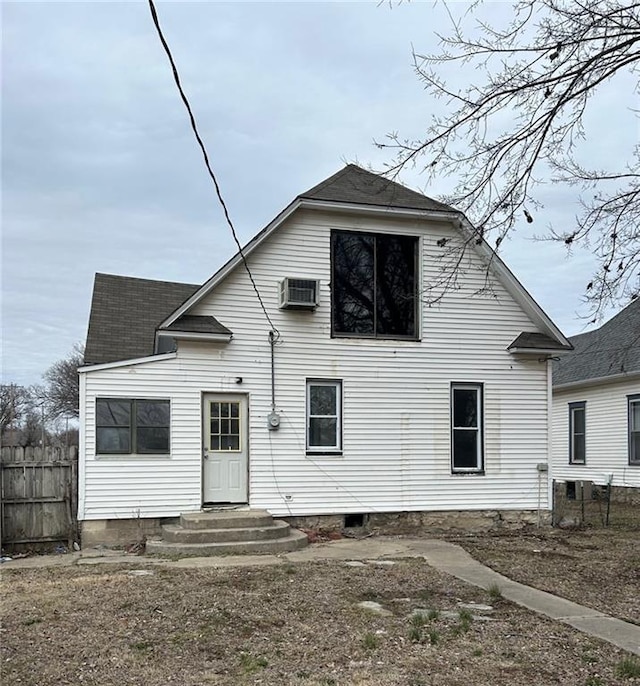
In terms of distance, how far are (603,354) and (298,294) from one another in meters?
12.6

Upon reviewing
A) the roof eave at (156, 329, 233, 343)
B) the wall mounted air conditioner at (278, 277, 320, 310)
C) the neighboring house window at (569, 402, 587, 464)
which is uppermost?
the wall mounted air conditioner at (278, 277, 320, 310)

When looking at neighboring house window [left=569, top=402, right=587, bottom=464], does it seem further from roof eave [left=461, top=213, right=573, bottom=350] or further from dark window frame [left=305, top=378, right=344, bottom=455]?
dark window frame [left=305, top=378, right=344, bottom=455]

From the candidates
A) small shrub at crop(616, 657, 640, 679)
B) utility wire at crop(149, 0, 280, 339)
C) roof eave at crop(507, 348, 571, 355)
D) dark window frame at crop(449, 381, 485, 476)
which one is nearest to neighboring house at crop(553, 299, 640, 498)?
roof eave at crop(507, 348, 571, 355)

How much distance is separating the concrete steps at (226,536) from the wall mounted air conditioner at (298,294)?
3.47 metres

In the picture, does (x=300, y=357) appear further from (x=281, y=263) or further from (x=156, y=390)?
(x=156, y=390)

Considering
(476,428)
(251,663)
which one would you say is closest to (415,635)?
(251,663)

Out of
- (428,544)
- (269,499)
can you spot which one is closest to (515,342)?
(428,544)

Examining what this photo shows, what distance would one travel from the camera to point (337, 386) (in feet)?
42.6

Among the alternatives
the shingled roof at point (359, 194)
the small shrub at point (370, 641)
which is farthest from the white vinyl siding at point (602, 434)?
the small shrub at point (370, 641)

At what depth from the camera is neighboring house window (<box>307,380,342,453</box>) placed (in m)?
12.8

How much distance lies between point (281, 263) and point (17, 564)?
620cm

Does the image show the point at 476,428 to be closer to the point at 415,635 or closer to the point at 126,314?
the point at 415,635

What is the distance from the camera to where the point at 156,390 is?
469 inches

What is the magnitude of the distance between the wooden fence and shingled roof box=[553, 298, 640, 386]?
1390 cm
